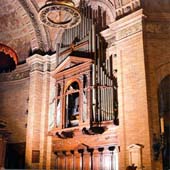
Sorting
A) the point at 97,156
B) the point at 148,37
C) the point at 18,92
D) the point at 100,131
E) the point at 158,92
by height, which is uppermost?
the point at 148,37

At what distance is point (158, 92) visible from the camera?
9156 millimetres

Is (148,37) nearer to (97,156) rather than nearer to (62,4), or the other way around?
(62,4)

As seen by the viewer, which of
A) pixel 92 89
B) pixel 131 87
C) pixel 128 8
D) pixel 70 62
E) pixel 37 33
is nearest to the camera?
pixel 131 87

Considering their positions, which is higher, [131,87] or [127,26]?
[127,26]

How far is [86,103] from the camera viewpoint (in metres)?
9.56

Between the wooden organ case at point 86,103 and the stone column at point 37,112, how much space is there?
24.3 inches

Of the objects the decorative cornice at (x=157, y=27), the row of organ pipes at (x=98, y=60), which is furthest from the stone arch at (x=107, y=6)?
the decorative cornice at (x=157, y=27)

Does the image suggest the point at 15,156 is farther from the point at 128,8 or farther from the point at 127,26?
the point at 128,8

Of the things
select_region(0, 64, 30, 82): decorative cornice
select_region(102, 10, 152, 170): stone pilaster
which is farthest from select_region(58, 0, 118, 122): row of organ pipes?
select_region(0, 64, 30, 82): decorative cornice

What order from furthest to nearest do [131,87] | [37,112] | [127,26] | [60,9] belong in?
[37,112], [127,26], [131,87], [60,9]

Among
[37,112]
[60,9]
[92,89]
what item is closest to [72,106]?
[92,89]

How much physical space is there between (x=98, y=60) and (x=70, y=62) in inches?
45.3

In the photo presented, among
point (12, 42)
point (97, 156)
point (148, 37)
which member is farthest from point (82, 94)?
point (12, 42)

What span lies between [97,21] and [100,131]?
4.13 metres
